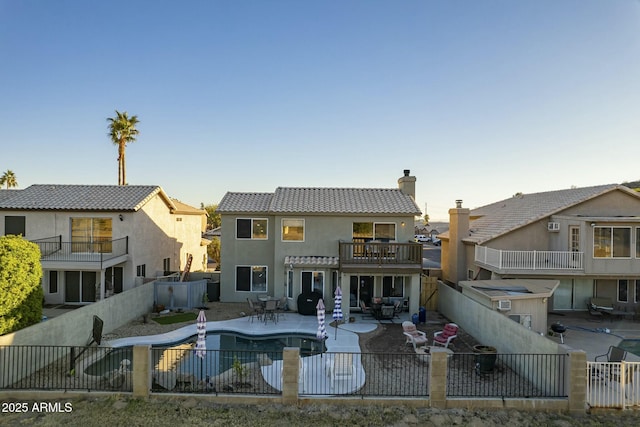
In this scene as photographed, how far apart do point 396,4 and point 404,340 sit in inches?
648

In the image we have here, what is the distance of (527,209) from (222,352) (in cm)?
2042

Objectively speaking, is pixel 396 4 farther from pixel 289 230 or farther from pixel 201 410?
pixel 201 410

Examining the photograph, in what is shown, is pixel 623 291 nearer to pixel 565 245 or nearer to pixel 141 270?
pixel 565 245

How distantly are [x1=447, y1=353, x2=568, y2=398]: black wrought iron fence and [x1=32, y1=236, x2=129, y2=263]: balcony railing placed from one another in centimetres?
1775

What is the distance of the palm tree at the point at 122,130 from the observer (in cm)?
3447

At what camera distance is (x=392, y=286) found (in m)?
19.6

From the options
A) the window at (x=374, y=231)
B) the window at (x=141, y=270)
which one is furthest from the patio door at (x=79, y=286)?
the window at (x=374, y=231)

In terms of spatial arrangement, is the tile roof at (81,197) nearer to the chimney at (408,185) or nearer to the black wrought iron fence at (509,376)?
the chimney at (408,185)

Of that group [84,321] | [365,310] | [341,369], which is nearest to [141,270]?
[84,321]

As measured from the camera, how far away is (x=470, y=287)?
16.0m

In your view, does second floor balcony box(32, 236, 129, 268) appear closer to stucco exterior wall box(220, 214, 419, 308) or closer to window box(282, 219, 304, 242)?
stucco exterior wall box(220, 214, 419, 308)

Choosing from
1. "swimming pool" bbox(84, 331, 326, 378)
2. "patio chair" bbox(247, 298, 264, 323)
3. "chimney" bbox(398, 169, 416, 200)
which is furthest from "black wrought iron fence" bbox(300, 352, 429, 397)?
"chimney" bbox(398, 169, 416, 200)

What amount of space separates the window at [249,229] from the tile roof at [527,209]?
12803mm

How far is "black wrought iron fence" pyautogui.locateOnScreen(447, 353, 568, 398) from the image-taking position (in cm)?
946
